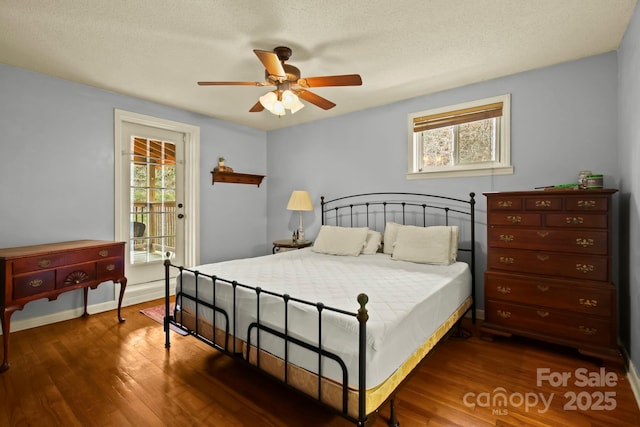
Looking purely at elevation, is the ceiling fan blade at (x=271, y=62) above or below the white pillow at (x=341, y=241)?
above

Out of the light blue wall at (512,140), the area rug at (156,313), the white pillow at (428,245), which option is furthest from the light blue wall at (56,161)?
the white pillow at (428,245)

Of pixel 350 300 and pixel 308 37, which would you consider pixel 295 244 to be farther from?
pixel 308 37

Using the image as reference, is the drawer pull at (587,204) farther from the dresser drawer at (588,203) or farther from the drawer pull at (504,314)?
the drawer pull at (504,314)

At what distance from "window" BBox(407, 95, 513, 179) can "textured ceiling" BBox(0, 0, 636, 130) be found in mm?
311

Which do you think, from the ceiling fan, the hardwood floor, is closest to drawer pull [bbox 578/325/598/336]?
the hardwood floor

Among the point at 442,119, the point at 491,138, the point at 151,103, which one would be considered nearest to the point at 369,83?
the point at 442,119

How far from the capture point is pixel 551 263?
244 cm

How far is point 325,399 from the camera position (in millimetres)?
1483

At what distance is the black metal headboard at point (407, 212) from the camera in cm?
327

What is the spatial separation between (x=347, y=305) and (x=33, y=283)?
2.59m

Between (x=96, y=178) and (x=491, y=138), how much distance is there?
429 centimetres

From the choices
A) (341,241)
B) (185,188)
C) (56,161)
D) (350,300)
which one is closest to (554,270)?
(350,300)

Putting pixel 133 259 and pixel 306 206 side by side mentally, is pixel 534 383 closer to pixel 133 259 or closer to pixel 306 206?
pixel 306 206

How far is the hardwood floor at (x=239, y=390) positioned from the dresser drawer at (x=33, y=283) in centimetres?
48
